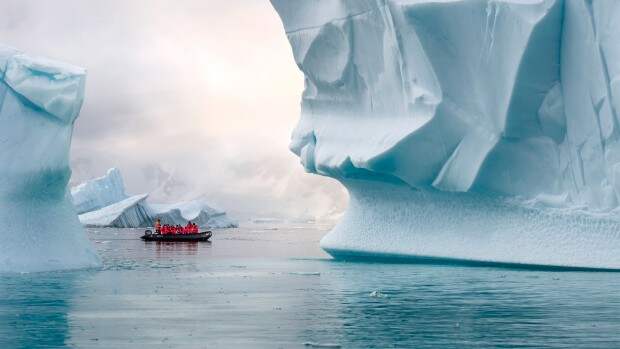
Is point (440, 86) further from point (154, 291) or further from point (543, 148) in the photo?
point (154, 291)

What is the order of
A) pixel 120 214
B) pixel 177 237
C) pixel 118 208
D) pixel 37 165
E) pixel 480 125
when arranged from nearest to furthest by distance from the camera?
pixel 37 165 < pixel 480 125 < pixel 177 237 < pixel 120 214 < pixel 118 208

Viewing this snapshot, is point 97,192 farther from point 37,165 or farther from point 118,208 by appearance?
point 37,165

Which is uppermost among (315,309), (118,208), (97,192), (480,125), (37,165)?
(480,125)

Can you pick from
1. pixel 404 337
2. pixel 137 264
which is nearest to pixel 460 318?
pixel 404 337

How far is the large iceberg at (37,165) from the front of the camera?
733 inches

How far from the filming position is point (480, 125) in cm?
1925

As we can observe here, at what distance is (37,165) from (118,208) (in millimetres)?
38143

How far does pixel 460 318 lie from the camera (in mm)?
11602

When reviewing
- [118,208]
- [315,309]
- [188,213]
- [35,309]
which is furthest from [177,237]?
[315,309]

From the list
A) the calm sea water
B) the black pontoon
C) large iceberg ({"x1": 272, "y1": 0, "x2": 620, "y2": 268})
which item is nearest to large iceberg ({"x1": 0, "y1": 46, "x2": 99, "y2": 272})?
the calm sea water

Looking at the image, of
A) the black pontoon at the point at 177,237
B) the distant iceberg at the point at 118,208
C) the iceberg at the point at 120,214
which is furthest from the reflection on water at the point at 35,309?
the distant iceberg at the point at 118,208

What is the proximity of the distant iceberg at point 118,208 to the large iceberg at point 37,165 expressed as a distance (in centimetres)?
3680

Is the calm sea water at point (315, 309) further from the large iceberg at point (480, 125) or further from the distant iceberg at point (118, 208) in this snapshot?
the distant iceberg at point (118, 208)

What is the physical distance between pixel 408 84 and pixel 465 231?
2933 mm
